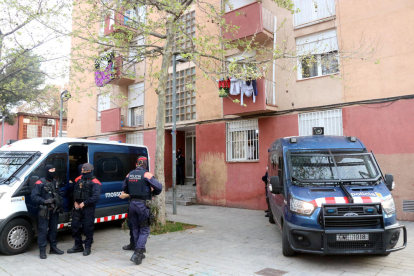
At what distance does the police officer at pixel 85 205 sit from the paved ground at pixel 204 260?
1.36 feet

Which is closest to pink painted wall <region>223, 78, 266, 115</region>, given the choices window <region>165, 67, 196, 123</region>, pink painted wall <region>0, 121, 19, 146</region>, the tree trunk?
window <region>165, 67, 196, 123</region>

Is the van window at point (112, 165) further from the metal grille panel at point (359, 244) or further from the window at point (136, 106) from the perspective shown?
the window at point (136, 106)

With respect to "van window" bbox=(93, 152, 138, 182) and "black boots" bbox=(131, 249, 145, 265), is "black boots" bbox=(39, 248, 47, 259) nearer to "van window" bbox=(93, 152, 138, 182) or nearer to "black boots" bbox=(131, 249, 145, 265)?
"black boots" bbox=(131, 249, 145, 265)

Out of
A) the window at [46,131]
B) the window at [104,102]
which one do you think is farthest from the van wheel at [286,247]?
the window at [46,131]

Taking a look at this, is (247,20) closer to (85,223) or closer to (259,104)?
(259,104)

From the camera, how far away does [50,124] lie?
2973 cm

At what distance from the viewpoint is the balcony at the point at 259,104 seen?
1072 cm

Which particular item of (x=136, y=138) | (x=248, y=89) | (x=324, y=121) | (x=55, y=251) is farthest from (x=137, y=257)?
(x=136, y=138)

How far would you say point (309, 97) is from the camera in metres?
10.6

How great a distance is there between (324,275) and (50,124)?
3059 cm

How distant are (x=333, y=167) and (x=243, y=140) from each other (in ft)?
21.8

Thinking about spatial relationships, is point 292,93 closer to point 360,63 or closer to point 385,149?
point 360,63

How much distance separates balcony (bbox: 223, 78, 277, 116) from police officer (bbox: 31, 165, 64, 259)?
628cm

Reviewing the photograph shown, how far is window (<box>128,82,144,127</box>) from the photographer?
1653 centimetres
